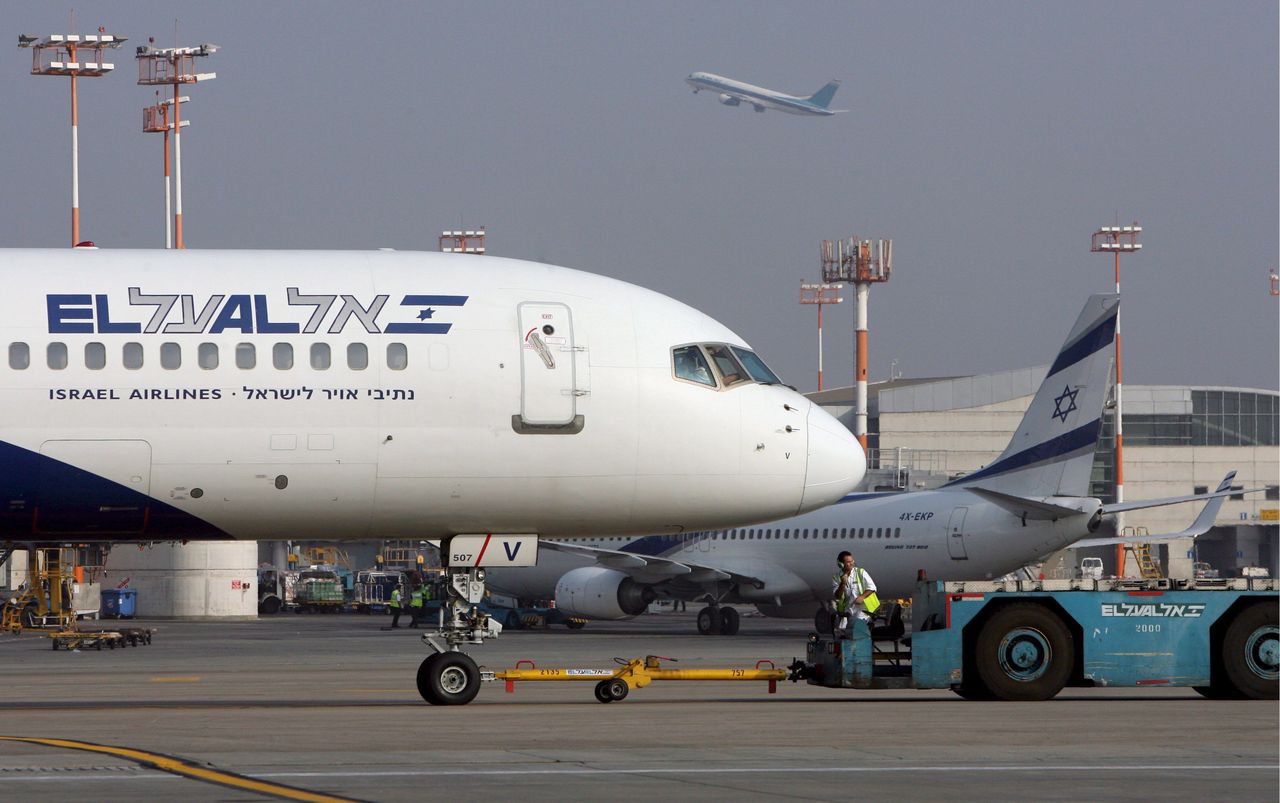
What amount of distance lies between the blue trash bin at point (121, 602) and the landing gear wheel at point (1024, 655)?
50.5 meters

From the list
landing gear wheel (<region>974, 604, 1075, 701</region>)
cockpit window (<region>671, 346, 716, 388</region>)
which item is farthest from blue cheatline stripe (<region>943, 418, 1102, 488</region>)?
cockpit window (<region>671, 346, 716, 388</region>)

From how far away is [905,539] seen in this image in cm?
4772

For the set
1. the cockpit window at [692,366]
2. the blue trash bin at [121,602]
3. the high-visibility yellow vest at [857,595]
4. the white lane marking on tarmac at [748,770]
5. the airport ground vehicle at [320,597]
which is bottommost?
the airport ground vehicle at [320,597]

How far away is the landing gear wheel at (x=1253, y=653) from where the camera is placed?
846 inches

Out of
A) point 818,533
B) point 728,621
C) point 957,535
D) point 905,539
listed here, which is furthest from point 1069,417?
point 728,621

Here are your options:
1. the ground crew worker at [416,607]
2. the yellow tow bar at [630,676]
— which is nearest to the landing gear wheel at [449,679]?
the yellow tow bar at [630,676]

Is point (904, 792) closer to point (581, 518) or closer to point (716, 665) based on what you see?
point (581, 518)

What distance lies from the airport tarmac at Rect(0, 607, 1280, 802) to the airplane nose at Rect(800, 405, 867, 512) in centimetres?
256

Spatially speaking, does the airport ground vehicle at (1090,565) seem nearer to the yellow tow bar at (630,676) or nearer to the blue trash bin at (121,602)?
the blue trash bin at (121,602)

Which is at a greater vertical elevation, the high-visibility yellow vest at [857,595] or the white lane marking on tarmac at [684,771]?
the high-visibility yellow vest at [857,595]

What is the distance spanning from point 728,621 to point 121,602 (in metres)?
27.5

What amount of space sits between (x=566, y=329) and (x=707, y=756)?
6419mm

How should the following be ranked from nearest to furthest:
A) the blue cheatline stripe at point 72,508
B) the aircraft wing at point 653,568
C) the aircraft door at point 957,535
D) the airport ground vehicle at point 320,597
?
the blue cheatline stripe at point 72,508
the aircraft door at point 957,535
the aircraft wing at point 653,568
the airport ground vehicle at point 320,597

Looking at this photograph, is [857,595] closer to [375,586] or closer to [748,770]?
[748,770]
